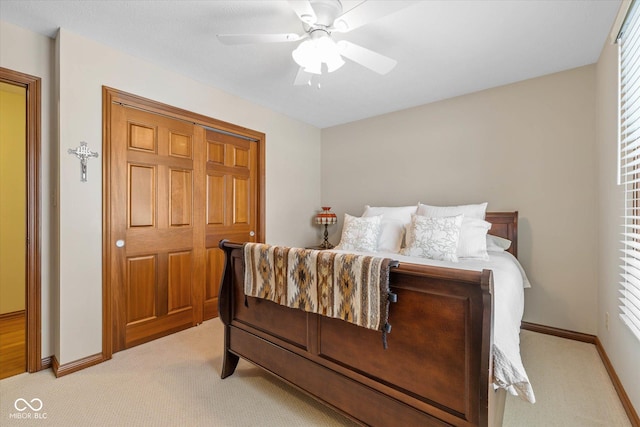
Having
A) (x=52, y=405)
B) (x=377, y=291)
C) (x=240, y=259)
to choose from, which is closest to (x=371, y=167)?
(x=240, y=259)

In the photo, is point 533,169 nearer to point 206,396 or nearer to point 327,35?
point 327,35

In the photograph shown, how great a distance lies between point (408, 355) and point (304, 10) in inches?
73.7

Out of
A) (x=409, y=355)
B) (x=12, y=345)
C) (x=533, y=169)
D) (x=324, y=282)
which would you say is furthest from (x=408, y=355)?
(x=12, y=345)

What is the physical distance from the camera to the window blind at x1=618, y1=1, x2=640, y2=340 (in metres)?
1.58

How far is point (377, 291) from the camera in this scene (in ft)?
4.14

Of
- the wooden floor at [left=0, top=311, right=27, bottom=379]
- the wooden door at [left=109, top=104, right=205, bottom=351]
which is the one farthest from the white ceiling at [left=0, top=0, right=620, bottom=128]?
the wooden floor at [left=0, top=311, right=27, bottom=379]

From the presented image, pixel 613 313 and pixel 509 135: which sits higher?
pixel 509 135

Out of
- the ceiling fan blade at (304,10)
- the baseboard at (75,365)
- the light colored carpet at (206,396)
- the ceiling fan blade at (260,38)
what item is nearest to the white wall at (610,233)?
the light colored carpet at (206,396)

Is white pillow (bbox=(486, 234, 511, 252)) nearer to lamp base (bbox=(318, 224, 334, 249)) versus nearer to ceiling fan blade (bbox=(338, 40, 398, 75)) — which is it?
ceiling fan blade (bbox=(338, 40, 398, 75))

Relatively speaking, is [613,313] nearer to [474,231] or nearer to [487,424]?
[474,231]

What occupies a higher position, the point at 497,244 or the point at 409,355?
the point at 497,244

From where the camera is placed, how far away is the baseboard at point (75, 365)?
2.06 metres

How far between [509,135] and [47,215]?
13.7 ft

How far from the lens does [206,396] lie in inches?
72.7
